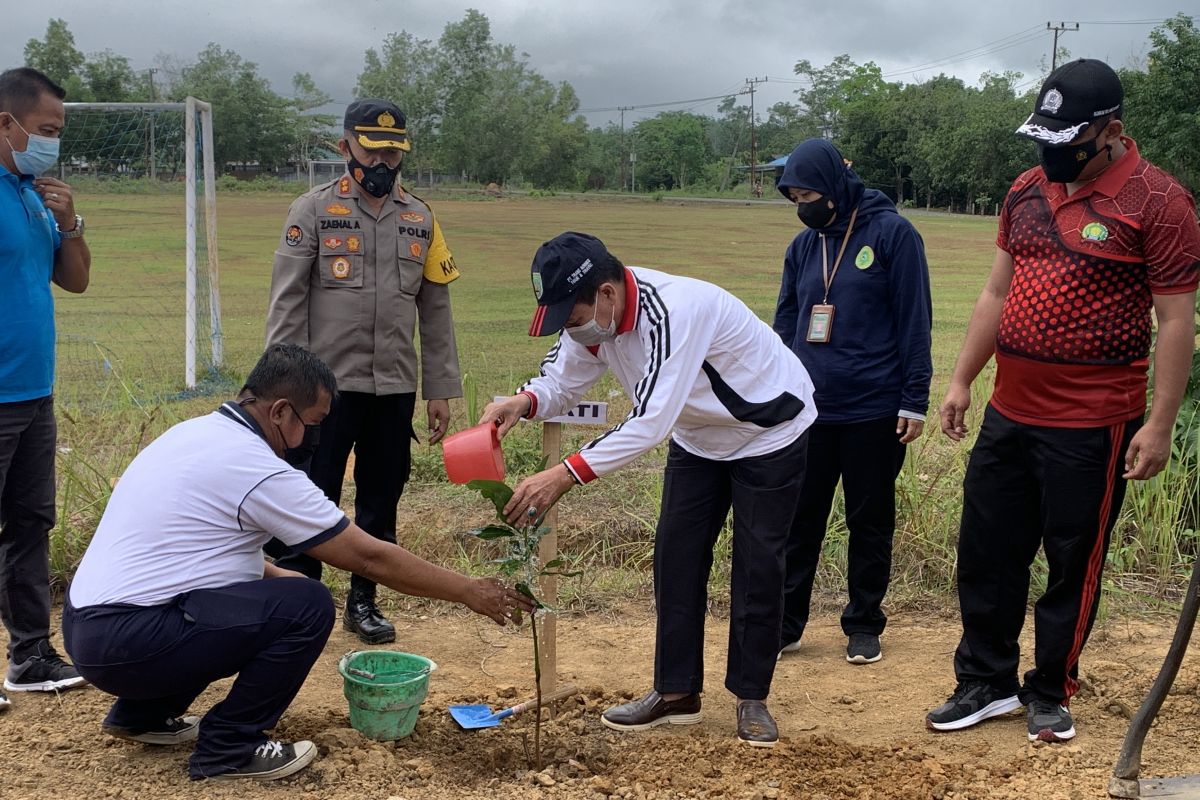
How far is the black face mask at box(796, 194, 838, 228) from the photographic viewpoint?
13.4 ft

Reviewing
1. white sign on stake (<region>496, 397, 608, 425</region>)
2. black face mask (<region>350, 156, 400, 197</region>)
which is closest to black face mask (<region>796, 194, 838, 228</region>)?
white sign on stake (<region>496, 397, 608, 425</region>)

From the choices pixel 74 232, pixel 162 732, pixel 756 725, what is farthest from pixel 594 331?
pixel 74 232

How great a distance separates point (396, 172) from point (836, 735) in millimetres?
2720

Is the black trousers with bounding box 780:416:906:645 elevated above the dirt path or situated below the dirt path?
above

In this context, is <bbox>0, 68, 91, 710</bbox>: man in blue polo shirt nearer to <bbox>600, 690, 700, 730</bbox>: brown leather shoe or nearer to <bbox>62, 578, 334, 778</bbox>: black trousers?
<bbox>62, 578, 334, 778</bbox>: black trousers

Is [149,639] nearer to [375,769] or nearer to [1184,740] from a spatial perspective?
[375,769]

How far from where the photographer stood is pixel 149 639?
3.01m

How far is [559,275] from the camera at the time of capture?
3016 mm

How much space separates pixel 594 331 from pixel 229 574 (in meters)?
1.27

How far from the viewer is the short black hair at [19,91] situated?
3625 mm

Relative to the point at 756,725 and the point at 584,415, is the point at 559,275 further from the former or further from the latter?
the point at 756,725

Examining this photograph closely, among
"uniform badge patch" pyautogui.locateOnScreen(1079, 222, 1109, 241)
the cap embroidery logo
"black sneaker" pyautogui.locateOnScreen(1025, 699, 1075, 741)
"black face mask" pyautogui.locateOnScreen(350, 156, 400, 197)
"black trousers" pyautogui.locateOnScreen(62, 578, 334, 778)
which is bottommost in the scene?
"black sneaker" pyautogui.locateOnScreen(1025, 699, 1075, 741)

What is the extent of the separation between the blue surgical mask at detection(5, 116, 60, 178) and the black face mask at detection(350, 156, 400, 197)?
1.07 m

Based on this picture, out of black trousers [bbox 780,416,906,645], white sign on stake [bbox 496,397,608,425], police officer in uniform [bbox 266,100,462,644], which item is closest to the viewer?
white sign on stake [bbox 496,397,608,425]
